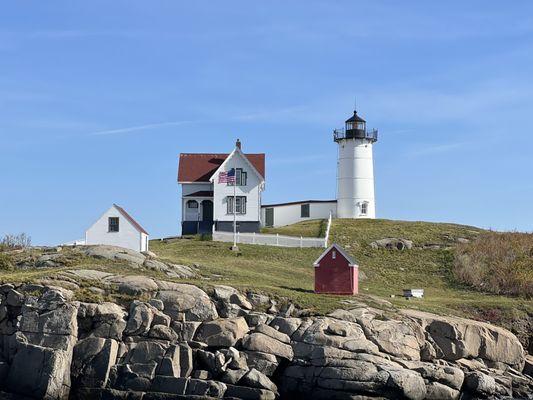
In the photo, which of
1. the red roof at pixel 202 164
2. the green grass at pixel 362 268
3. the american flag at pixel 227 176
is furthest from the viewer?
the red roof at pixel 202 164

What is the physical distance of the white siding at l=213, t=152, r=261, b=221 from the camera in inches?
2479

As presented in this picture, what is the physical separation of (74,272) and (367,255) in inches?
995

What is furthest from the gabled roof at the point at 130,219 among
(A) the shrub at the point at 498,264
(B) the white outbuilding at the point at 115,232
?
(A) the shrub at the point at 498,264

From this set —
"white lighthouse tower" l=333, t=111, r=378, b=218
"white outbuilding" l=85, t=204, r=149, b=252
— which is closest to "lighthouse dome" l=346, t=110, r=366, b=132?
"white lighthouse tower" l=333, t=111, r=378, b=218

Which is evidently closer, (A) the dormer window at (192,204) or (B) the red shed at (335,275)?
(B) the red shed at (335,275)

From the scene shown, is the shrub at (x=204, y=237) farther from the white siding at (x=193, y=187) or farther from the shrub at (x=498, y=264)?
the shrub at (x=498, y=264)

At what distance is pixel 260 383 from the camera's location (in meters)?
31.8

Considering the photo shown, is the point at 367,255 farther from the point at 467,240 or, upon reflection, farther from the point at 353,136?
the point at 353,136

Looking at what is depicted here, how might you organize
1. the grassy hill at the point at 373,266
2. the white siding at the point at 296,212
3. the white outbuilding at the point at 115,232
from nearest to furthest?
the grassy hill at the point at 373,266 → the white outbuilding at the point at 115,232 → the white siding at the point at 296,212

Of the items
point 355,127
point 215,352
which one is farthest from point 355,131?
point 215,352

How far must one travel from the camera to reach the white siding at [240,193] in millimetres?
62969

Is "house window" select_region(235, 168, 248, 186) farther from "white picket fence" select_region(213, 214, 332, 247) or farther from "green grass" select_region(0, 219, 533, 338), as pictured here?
"green grass" select_region(0, 219, 533, 338)

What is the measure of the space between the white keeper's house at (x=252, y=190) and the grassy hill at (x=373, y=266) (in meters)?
2.64

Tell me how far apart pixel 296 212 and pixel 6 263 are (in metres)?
33.6
